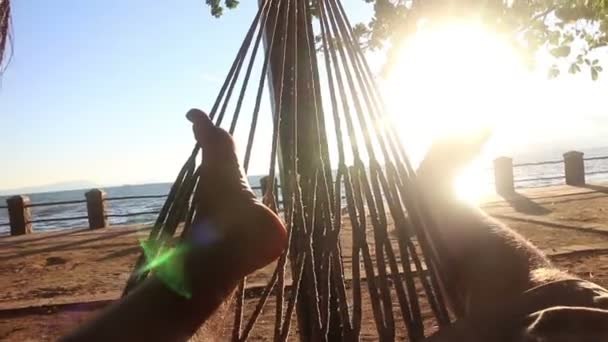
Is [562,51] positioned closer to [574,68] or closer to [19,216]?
[574,68]

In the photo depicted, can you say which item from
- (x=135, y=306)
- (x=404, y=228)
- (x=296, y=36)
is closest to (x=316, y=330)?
(x=404, y=228)

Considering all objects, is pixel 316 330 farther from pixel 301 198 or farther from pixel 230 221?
pixel 230 221

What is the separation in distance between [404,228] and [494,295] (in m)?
0.45

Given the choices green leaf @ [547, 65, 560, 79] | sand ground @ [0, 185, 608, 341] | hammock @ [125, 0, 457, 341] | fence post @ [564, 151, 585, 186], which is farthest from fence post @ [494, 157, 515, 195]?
hammock @ [125, 0, 457, 341]

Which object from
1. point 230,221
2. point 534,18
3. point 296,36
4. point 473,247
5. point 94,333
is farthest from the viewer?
point 534,18

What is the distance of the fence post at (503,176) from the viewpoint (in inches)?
428

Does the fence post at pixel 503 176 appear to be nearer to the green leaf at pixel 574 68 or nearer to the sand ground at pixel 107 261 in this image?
the sand ground at pixel 107 261

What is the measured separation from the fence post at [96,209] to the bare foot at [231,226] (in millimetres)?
8966

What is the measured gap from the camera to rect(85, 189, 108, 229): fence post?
31.7 feet

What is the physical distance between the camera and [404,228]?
5.25ft

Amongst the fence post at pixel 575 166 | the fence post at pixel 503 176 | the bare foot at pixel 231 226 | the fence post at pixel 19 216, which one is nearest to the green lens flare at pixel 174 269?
the bare foot at pixel 231 226

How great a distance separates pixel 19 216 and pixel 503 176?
337 inches

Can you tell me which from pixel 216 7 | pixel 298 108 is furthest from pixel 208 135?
pixel 216 7

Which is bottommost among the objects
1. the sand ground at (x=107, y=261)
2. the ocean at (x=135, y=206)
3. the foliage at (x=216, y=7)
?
the ocean at (x=135, y=206)
